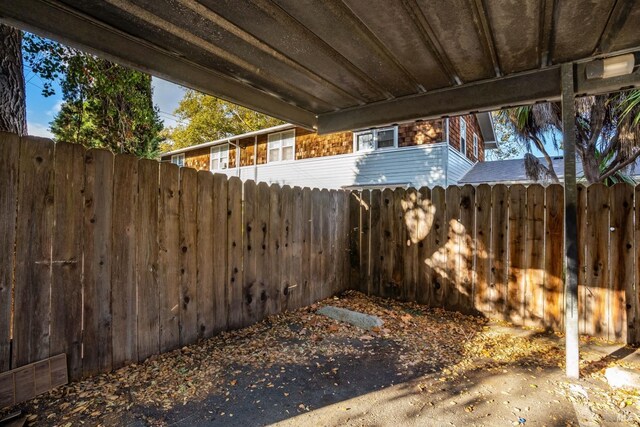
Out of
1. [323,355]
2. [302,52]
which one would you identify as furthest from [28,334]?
[302,52]

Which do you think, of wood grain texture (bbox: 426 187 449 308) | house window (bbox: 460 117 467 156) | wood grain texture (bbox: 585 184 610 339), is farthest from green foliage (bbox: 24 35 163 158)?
house window (bbox: 460 117 467 156)

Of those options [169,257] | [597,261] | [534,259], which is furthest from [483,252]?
[169,257]

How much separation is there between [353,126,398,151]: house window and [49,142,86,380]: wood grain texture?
28.5 feet

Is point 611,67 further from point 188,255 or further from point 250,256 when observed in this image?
point 188,255

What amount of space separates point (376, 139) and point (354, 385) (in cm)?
905

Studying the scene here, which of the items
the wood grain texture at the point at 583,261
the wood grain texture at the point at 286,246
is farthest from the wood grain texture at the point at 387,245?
the wood grain texture at the point at 583,261

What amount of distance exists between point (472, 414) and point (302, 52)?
2.95 metres

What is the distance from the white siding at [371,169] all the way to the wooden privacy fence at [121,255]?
6.73 m

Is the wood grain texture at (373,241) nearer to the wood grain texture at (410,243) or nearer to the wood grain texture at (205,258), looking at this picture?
the wood grain texture at (410,243)

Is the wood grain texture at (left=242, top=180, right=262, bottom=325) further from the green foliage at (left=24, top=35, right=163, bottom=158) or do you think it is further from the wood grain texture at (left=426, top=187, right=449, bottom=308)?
the green foliage at (left=24, top=35, right=163, bottom=158)

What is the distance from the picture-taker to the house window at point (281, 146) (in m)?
12.5

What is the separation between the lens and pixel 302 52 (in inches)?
103

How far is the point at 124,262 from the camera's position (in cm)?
250

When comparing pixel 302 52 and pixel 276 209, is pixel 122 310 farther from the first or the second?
pixel 302 52
